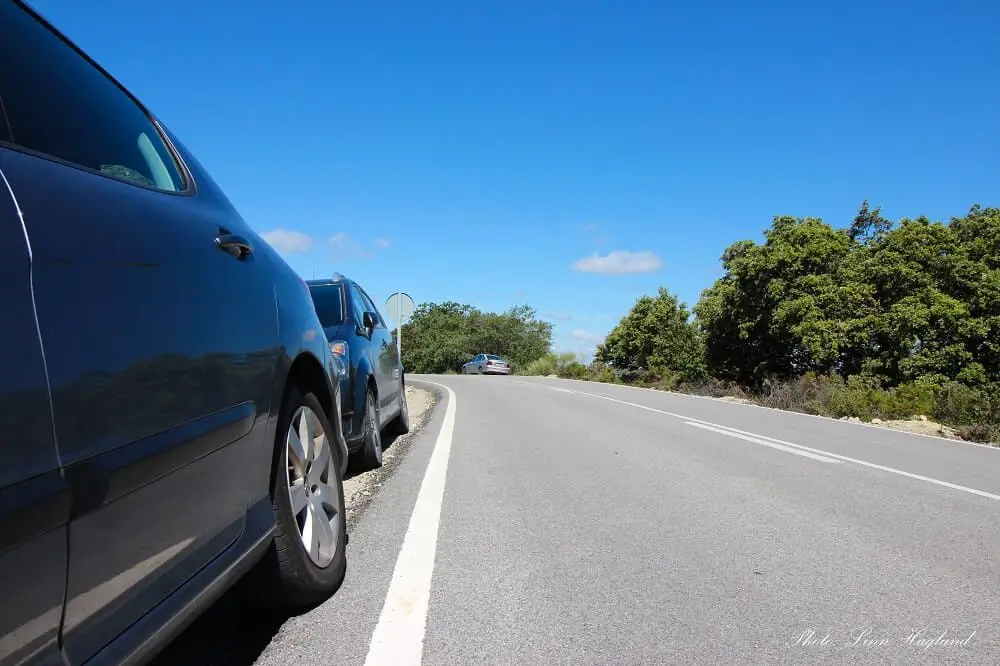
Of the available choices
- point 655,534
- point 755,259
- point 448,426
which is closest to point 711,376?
point 755,259

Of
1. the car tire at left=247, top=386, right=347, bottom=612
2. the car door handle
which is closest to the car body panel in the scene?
the car tire at left=247, top=386, right=347, bottom=612

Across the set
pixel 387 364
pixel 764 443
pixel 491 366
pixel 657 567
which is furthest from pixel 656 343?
pixel 657 567

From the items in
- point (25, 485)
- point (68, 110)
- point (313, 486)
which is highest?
point (68, 110)

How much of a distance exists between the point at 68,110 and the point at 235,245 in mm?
799

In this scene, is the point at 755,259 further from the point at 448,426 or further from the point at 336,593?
the point at 336,593

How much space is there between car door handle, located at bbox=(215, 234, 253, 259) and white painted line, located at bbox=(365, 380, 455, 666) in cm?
165

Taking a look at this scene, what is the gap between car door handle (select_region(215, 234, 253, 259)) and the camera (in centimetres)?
272

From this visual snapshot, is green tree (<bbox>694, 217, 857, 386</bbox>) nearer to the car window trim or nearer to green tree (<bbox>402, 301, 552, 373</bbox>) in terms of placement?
the car window trim

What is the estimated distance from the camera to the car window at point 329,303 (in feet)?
21.5

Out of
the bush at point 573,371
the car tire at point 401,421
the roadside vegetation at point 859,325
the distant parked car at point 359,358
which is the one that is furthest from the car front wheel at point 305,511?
the bush at point 573,371

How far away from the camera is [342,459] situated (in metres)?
3.79

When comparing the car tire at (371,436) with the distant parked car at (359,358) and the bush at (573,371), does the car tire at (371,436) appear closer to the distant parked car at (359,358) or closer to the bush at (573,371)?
the distant parked car at (359,358)

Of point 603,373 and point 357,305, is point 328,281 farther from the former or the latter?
point 603,373

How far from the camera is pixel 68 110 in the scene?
84.0 inches
